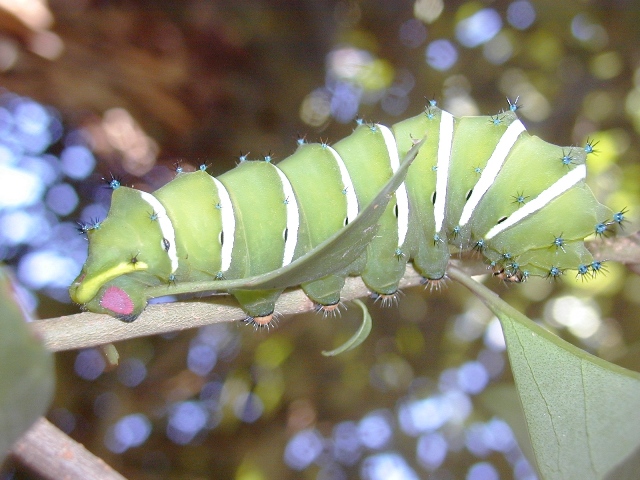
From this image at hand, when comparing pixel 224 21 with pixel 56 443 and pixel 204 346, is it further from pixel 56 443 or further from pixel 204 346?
pixel 56 443

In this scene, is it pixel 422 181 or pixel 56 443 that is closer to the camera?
pixel 56 443

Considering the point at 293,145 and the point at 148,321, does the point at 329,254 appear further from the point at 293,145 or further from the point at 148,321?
the point at 293,145

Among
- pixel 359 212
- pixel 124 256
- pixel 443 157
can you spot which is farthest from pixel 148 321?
pixel 443 157

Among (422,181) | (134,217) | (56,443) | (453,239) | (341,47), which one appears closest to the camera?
(56,443)

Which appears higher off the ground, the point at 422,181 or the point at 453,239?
the point at 422,181

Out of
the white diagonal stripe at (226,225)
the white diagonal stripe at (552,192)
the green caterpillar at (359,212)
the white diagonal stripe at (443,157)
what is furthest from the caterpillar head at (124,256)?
the white diagonal stripe at (552,192)

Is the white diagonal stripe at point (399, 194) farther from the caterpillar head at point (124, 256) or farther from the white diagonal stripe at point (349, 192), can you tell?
the caterpillar head at point (124, 256)

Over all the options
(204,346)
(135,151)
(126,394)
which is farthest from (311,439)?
(135,151)
